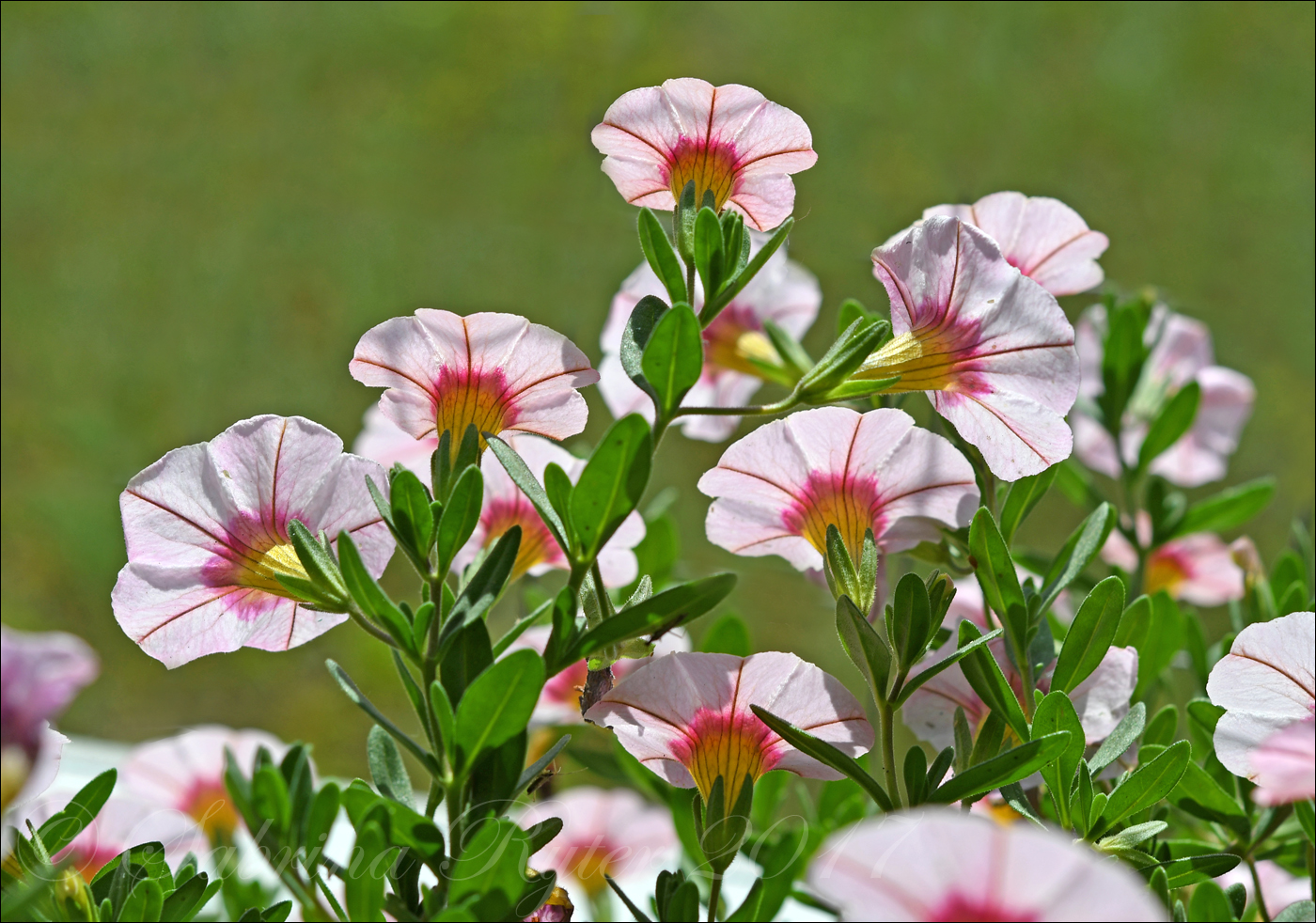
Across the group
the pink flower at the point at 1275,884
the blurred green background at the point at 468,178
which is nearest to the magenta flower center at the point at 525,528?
the pink flower at the point at 1275,884

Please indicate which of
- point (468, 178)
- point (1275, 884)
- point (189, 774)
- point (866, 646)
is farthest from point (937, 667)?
point (468, 178)

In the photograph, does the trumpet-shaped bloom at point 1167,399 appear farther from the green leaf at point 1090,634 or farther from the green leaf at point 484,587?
the green leaf at point 484,587

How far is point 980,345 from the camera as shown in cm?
32

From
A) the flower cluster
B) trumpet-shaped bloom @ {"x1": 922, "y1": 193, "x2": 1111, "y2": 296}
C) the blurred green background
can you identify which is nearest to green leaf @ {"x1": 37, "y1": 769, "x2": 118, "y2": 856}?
the flower cluster

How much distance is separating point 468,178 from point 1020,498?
6.08ft

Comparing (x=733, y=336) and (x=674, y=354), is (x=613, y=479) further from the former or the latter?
(x=733, y=336)

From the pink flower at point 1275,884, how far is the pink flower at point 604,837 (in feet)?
0.68

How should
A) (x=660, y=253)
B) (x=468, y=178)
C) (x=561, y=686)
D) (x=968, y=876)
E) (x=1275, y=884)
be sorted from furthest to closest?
(x=468, y=178) → (x=561, y=686) → (x=1275, y=884) → (x=660, y=253) → (x=968, y=876)

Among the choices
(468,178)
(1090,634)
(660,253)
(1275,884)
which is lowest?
(1275,884)

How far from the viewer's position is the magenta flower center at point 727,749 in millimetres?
309

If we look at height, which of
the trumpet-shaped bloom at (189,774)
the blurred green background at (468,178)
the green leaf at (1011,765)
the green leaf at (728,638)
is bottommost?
the trumpet-shaped bloom at (189,774)

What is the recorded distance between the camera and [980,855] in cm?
20

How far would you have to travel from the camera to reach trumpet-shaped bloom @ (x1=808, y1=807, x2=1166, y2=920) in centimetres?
20

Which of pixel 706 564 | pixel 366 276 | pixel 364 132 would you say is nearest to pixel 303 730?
pixel 706 564
